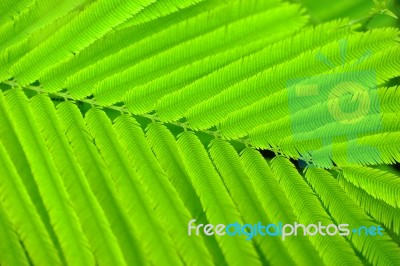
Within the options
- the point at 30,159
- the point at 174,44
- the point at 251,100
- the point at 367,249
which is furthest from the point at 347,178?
the point at 30,159

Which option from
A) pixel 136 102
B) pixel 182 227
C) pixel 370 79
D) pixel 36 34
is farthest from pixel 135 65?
pixel 370 79

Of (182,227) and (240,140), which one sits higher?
(240,140)

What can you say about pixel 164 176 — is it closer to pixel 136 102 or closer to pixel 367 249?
pixel 136 102

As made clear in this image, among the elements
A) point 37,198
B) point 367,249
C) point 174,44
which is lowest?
point 367,249

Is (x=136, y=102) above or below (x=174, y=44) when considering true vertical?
below

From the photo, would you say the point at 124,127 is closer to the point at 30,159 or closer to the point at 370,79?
the point at 30,159

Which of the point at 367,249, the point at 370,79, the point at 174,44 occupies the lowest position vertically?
the point at 367,249
